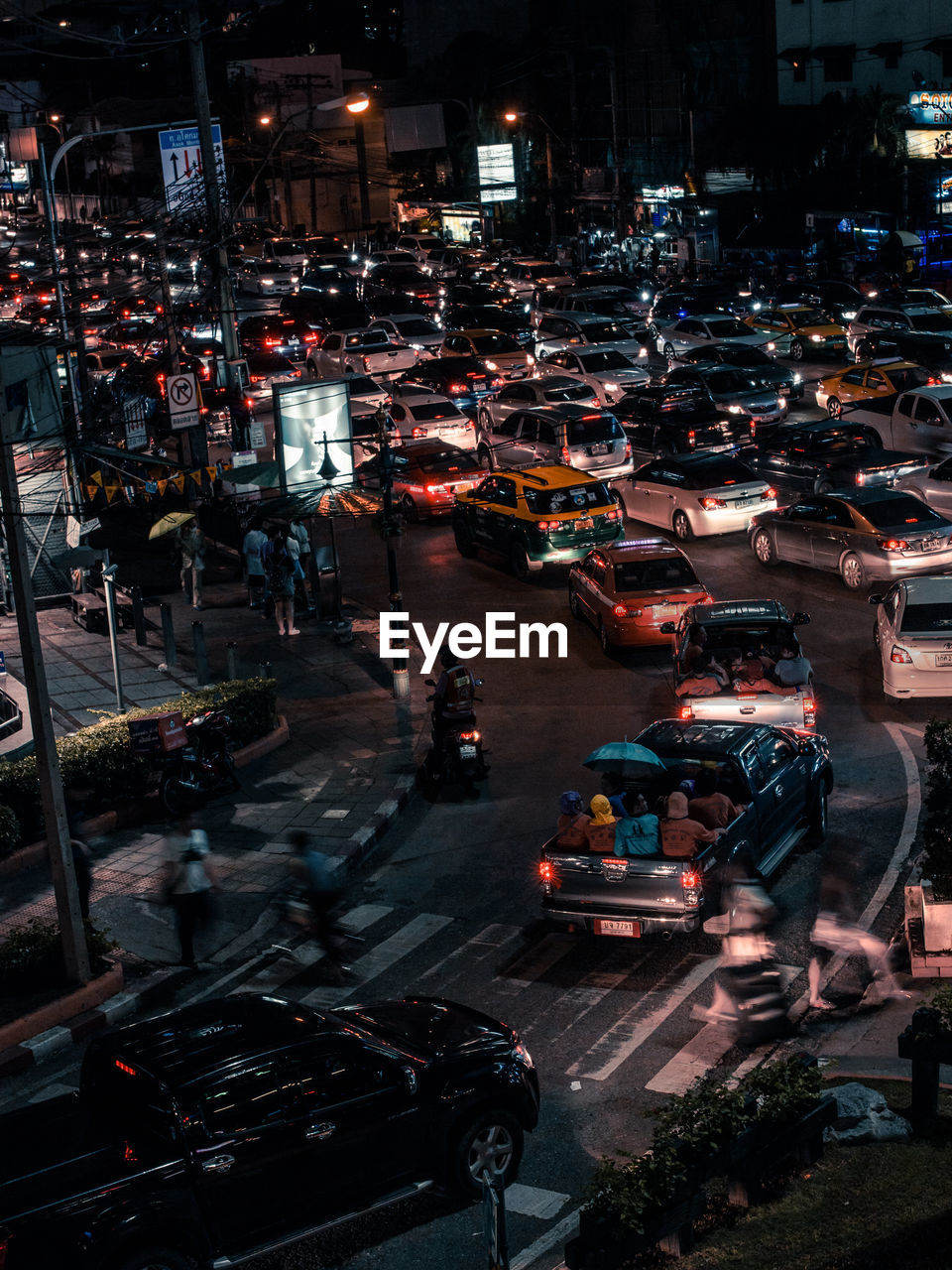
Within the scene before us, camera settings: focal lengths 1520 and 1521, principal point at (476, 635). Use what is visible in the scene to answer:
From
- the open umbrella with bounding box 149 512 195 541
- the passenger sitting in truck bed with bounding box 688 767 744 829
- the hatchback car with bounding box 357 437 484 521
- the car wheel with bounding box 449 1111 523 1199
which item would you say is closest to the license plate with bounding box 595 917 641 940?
the passenger sitting in truck bed with bounding box 688 767 744 829

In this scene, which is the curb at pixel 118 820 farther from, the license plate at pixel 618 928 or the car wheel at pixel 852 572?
the car wheel at pixel 852 572

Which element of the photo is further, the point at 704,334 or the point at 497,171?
the point at 497,171

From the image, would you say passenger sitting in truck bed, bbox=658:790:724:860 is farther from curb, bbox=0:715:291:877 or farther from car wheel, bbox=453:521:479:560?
car wheel, bbox=453:521:479:560

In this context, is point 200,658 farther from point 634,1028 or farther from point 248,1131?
point 248,1131

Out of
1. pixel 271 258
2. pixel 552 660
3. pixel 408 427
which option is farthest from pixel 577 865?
pixel 271 258

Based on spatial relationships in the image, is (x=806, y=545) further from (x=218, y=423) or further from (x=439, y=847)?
(x=218, y=423)

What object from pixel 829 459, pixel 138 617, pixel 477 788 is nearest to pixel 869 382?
pixel 829 459

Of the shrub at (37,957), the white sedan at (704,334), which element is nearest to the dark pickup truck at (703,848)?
the shrub at (37,957)
